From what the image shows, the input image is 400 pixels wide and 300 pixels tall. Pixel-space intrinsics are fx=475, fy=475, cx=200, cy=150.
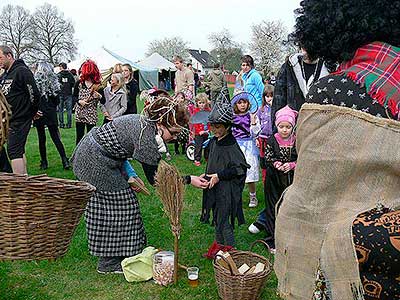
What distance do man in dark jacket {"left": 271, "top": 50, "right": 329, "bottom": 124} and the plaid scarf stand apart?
2.16 meters

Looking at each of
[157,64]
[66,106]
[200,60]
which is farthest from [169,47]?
[66,106]

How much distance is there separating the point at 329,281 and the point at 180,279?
8.63ft

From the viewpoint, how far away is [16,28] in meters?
43.3

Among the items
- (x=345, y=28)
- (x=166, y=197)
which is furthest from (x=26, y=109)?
(x=345, y=28)

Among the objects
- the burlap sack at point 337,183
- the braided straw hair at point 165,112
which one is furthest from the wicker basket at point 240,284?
the burlap sack at point 337,183

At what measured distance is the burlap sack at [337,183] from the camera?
136 cm

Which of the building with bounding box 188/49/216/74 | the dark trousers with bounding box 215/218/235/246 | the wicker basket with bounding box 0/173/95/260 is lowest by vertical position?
the dark trousers with bounding box 215/218/235/246

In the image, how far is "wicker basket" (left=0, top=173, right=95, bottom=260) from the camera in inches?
77.0

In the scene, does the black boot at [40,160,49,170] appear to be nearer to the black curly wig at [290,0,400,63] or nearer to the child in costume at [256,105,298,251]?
the child in costume at [256,105,298,251]

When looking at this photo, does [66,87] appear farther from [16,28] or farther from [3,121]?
[16,28]

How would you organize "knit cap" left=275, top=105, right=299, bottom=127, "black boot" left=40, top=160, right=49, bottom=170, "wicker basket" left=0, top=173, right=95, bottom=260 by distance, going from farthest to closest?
"black boot" left=40, top=160, right=49, bottom=170 < "knit cap" left=275, top=105, right=299, bottom=127 < "wicker basket" left=0, top=173, right=95, bottom=260

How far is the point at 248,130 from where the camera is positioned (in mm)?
5918

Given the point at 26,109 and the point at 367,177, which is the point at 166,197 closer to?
the point at 367,177

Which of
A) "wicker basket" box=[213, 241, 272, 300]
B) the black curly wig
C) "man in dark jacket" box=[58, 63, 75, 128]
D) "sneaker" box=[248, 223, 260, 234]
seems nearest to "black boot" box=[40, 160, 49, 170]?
"sneaker" box=[248, 223, 260, 234]
